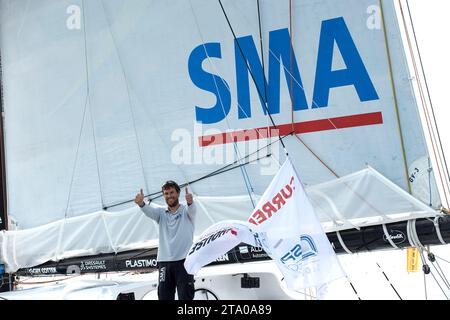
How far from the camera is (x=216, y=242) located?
108 inches

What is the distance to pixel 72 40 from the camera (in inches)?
177

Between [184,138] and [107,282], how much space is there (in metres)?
1.05

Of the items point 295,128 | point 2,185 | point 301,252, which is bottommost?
point 301,252

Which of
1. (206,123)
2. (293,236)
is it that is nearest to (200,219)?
(206,123)

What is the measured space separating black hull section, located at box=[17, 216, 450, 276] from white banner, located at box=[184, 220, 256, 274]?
63cm

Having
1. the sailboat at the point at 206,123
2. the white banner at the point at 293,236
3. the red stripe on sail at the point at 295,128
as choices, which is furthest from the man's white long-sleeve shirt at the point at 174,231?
the red stripe on sail at the point at 295,128

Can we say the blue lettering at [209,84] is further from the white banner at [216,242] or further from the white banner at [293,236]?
the white banner at [216,242]

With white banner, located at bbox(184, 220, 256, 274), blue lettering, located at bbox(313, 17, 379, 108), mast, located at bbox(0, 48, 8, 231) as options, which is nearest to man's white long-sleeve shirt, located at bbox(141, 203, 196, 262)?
white banner, located at bbox(184, 220, 256, 274)

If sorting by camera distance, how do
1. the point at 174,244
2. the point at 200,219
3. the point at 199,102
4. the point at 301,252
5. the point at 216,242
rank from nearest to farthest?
the point at 301,252
the point at 216,242
the point at 174,244
the point at 200,219
the point at 199,102

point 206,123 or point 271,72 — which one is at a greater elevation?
point 271,72

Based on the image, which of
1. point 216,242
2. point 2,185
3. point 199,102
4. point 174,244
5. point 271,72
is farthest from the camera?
point 2,185

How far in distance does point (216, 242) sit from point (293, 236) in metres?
0.39

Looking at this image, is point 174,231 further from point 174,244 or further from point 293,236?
point 293,236

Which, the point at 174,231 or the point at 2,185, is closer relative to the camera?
the point at 174,231
